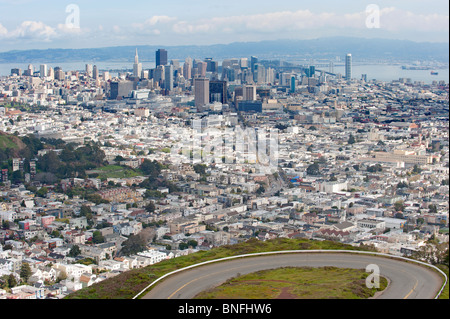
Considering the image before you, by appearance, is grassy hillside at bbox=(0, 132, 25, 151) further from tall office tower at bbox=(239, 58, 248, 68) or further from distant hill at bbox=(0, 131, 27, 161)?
tall office tower at bbox=(239, 58, 248, 68)

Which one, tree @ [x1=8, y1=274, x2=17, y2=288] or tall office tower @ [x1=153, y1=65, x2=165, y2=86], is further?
tall office tower @ [x1=153, y1=65, x2=165, y2=86]

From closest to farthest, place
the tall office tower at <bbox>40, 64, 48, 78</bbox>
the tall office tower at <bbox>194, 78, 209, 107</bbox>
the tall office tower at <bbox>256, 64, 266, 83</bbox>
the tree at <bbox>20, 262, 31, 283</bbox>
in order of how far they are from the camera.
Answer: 1. the tree at <bbox>20, 262, 31, 283</bbox>
2. the tall office tower at <bbox>194, 78, 209, 107</bbox>
3. the tall office tower at <bbox>256, 64, 266, 83</bbox>
4. the tall office tower at <bbox>40, 64, 48, 78</bbox>

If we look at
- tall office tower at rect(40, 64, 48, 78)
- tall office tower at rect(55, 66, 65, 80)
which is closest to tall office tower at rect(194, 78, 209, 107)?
tall office tower at rect(40, 64, 48, 78)

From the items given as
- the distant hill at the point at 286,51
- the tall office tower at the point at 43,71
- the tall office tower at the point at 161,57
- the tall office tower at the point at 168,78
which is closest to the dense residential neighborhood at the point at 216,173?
the tall office tower at the point at 161,57

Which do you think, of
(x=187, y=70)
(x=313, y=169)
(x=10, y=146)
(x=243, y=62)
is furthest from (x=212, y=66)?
(x=313, y=169)

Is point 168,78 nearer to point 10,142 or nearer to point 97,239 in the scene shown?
point 10,142

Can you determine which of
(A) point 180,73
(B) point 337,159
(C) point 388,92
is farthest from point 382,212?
(A) point 180,73
